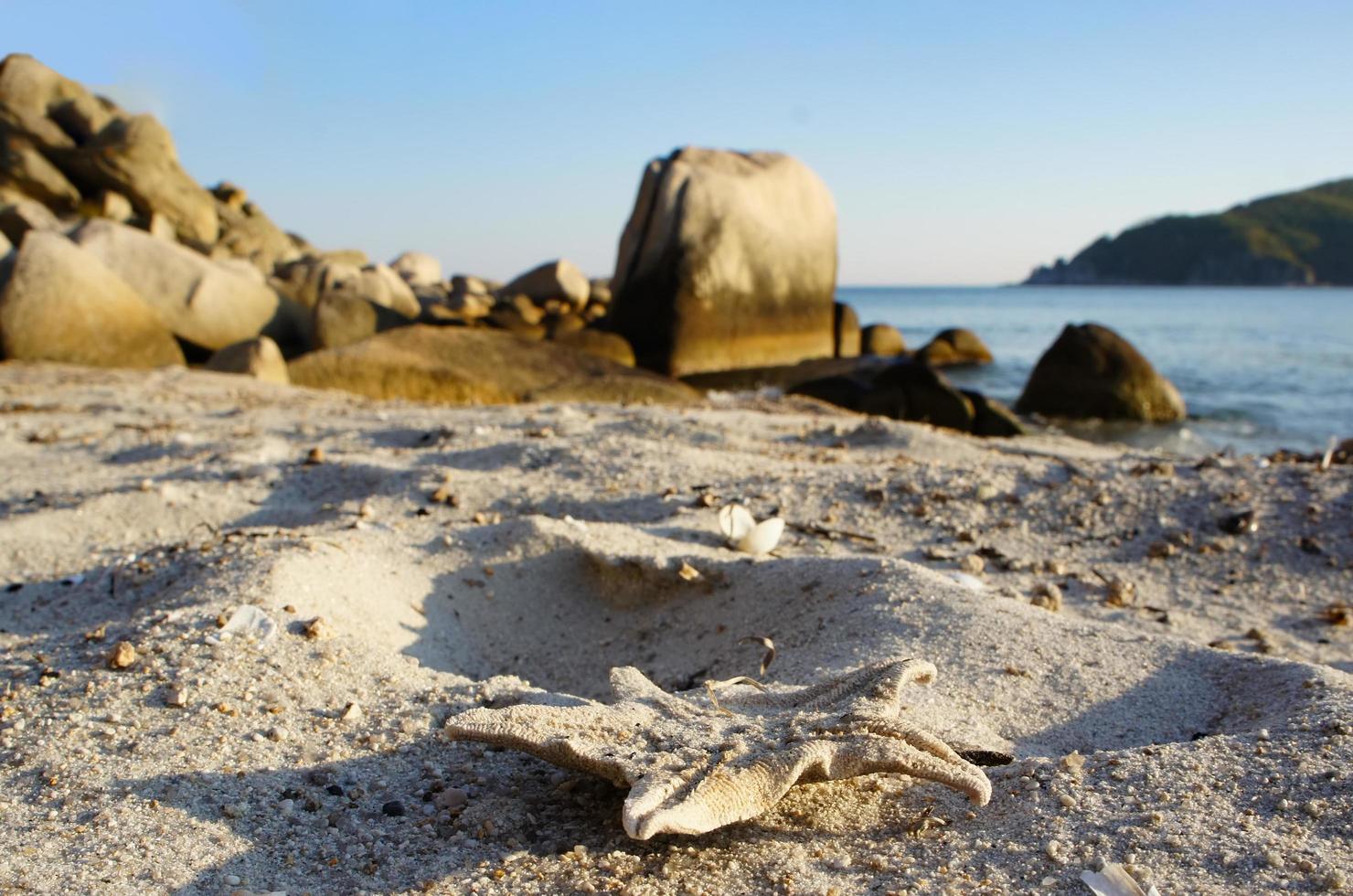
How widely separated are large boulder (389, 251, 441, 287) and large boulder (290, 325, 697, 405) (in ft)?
46.6

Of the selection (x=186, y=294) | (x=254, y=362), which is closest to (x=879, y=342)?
(x=186, y=294)

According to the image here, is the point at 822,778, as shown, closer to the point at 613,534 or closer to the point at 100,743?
the point at 100,743

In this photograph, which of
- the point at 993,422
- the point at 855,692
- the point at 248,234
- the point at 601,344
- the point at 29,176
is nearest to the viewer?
the point at 855,692

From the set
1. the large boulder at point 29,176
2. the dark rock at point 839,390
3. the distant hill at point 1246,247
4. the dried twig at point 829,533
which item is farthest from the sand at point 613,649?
the distant hill at point 1246,247

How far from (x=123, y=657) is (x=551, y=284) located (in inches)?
562

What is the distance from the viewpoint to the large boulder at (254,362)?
27.3ft

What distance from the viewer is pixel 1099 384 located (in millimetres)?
10742

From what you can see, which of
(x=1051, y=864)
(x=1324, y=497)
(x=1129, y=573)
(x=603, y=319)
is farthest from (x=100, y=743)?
(x=603, y=319)

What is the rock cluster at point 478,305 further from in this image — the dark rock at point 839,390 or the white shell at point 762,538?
the white shell at point 762,538

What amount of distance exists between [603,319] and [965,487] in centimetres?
1118

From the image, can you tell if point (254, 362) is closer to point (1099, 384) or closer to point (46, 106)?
point (1099, 384)

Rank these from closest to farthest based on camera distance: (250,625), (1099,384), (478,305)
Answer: (250,625) → (1099,384) → (478,305)

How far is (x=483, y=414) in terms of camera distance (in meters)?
5.53

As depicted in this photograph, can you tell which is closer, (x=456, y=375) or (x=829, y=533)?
(x=829, y=533)
